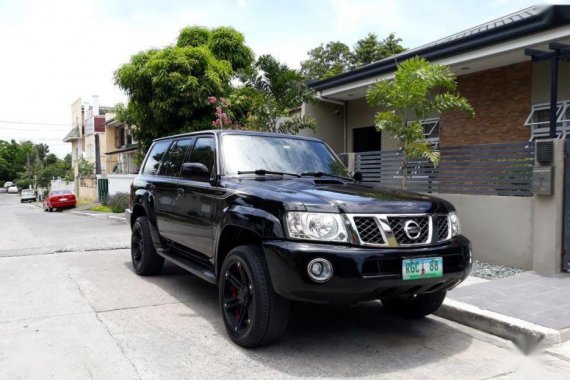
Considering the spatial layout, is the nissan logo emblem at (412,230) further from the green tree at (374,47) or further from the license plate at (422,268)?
the green tree at (374,47)

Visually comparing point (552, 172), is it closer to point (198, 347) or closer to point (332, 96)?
point (198, 347)

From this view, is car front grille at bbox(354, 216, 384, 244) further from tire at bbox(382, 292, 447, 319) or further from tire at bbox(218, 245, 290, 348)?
tire at bbox(382, 292, 447, 319)

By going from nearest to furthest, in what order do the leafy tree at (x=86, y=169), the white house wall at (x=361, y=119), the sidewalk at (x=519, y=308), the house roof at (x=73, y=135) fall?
the sidewalk at (x=519, y=308) → the white house wall at (x=361, y=119) → the leafy tree at (x=86, y=169) → the house roof at (x=73, y=135)

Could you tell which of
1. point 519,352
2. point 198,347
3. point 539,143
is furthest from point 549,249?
point 198,347

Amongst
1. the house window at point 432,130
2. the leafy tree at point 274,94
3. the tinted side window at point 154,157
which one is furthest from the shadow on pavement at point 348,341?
the house window at point 432,130

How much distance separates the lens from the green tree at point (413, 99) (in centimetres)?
728

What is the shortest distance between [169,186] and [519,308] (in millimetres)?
3996

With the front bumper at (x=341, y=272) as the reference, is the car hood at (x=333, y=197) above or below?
above

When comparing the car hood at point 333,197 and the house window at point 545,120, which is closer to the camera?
the car hood at point 333,197

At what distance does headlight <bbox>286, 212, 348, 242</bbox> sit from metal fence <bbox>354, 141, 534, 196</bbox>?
13.9 ft

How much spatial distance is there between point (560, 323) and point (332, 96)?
31.4 ft

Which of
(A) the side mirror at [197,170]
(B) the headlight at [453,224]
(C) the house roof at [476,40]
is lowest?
(B) the headlight at [453,224]

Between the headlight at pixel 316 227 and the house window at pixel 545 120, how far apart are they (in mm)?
7553

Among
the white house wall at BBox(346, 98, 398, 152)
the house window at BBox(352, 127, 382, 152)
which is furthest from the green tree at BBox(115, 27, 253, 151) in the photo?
the house window at BBox(352, 127, 382, 152)
